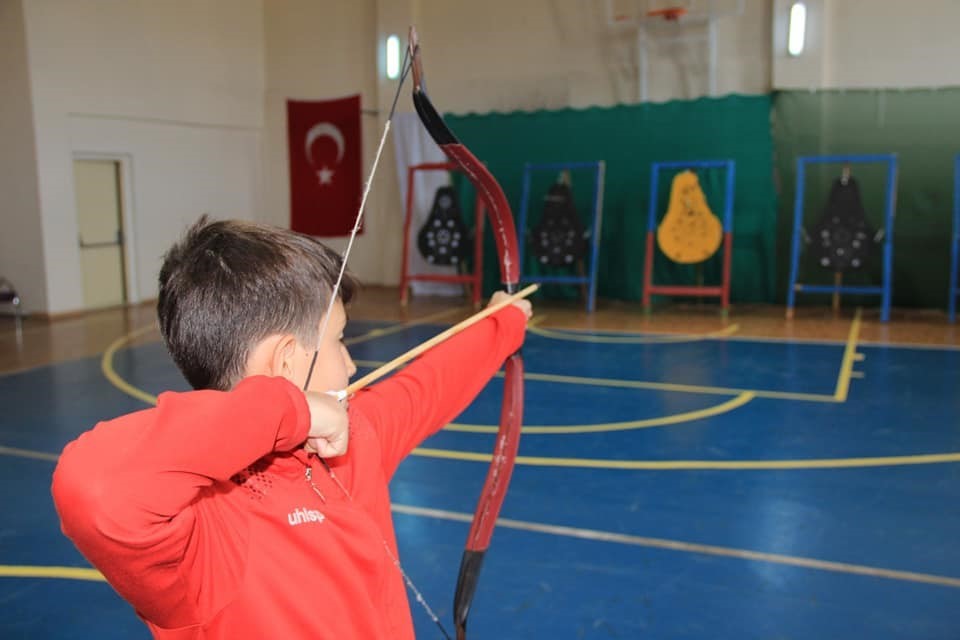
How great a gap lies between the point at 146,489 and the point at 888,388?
428 centimetres

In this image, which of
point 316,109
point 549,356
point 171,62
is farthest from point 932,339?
point 171,62

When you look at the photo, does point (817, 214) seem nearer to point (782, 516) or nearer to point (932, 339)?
point (932, 339)

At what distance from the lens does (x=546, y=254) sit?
7492mm

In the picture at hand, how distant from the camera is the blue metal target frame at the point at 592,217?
287 inches

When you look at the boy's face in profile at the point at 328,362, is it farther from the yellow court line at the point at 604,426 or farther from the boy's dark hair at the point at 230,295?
the yellow court line at the point at 604,426

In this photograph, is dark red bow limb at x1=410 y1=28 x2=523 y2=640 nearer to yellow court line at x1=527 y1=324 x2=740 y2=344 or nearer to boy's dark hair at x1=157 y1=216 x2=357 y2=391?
boy's dark hair at x1=157 y1=216 x2=357 y2=391

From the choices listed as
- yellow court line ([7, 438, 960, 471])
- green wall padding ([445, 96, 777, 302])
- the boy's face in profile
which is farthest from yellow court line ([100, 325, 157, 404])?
green wall padding ([445, 96, 777, 302])

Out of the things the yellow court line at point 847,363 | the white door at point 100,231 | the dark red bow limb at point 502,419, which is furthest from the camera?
the white door at point 100,231

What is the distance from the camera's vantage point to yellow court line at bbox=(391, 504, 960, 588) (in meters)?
2.14

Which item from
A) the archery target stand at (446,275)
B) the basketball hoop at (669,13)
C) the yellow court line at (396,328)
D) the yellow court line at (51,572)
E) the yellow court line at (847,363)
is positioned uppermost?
the basketball hoop at (669,13)

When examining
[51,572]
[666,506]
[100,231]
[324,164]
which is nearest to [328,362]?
[51,572]

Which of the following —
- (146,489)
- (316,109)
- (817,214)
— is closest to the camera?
(146,489)

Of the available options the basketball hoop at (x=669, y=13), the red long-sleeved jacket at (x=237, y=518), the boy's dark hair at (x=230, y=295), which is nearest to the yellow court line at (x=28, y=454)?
the red long-sleeved jacket at (x=237, y=518)

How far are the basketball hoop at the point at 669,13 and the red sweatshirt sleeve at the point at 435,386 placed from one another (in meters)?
6.39
